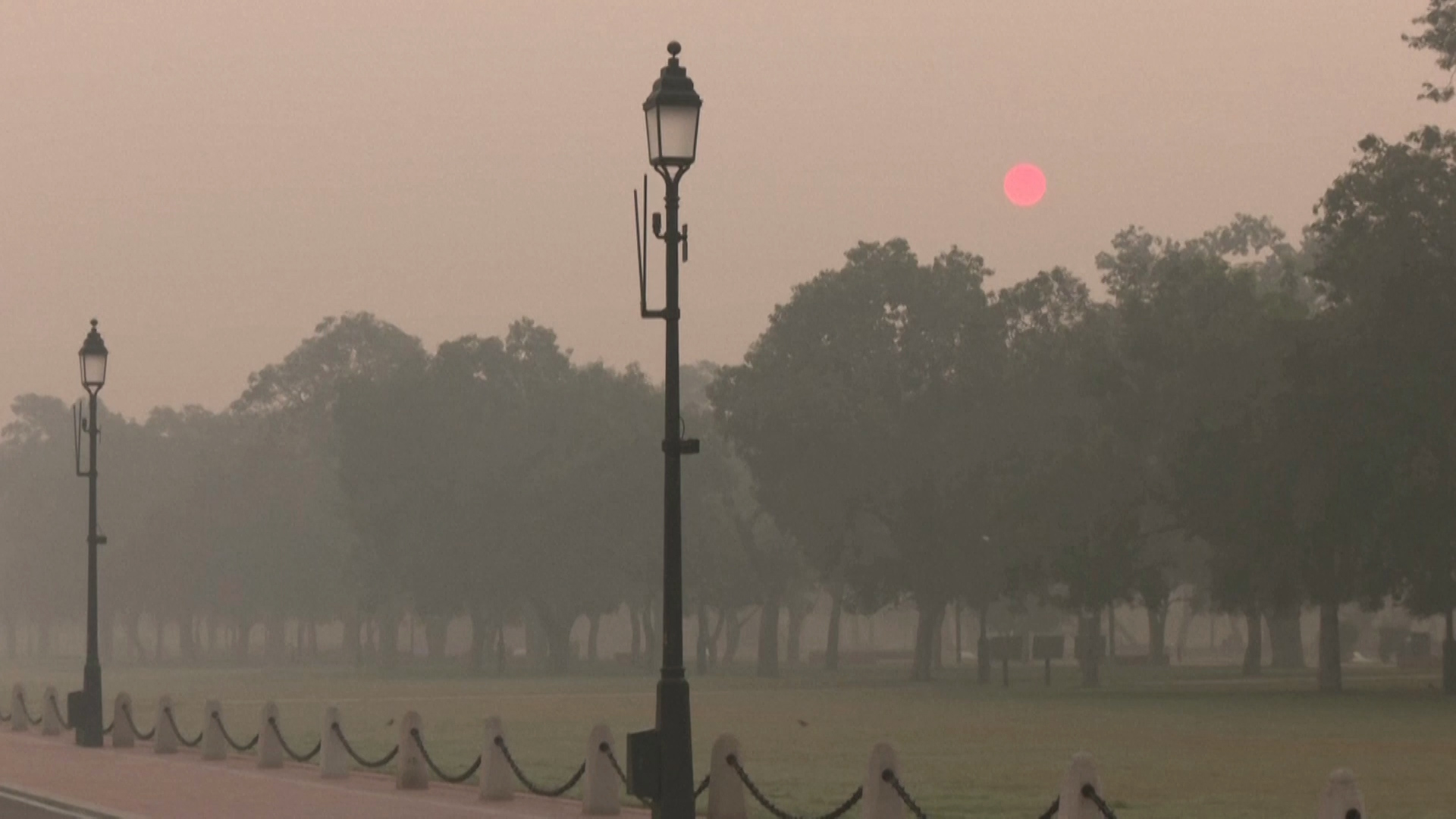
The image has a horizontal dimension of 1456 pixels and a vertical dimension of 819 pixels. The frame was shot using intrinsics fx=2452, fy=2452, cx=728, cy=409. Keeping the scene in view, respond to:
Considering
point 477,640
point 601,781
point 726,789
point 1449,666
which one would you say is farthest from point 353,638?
point 726,789

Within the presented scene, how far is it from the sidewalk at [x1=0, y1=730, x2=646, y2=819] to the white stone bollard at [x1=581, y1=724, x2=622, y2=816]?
0.23 m

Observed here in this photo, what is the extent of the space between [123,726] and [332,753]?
427 inches

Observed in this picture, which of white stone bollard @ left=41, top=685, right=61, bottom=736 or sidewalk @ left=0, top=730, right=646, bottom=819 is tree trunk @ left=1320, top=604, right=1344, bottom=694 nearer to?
white stone bollard @ left=41, top=685, right=61, bottom=736

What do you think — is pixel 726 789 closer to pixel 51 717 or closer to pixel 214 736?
pixel 214 736

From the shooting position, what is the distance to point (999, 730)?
4206 centimetres

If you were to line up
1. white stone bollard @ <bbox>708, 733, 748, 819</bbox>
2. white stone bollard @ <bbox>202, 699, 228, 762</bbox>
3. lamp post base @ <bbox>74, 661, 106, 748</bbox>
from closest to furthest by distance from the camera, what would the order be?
white stone bollard @ <bbox>708, 733, 748, 819</bbox> → white stone bollard @ <bbox>202, 699, 228, 762</bbox> → lamp post base @ <bbox>74, 661, 106, 748</bbox>

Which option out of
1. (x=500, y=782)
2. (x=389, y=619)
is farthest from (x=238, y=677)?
(x=500, y=782)

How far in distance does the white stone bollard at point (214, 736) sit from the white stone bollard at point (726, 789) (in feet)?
47.2

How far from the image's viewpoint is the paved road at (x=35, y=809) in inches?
947

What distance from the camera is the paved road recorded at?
947 inches

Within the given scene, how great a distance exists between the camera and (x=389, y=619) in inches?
4781

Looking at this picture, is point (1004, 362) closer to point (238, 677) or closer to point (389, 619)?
point (238, 677)

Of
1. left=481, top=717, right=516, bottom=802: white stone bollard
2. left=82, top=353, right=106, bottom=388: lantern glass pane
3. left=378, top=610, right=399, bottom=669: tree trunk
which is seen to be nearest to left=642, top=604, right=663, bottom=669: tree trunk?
left=378, top=610, right=399, bottom=669: tree trunk

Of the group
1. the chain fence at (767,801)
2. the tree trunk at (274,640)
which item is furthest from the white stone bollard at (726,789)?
the tree trunk at (274,640)
